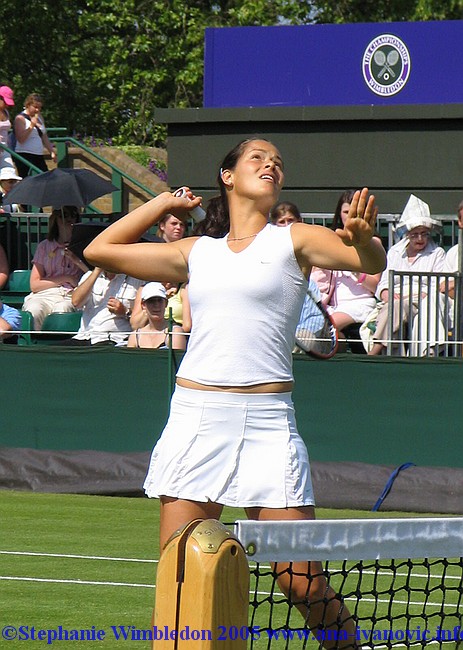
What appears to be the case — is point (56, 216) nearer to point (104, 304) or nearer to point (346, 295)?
point (104, 304)

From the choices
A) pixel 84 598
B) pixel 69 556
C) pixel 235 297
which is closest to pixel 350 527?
pixel 235 297

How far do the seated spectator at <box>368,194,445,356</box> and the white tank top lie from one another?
20.0ft

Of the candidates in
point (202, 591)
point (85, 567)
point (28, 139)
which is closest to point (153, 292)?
point (85, 567)

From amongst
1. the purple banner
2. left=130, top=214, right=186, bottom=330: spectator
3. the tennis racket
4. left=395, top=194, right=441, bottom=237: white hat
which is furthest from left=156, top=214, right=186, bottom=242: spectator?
the purple banner

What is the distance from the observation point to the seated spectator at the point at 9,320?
12.4m

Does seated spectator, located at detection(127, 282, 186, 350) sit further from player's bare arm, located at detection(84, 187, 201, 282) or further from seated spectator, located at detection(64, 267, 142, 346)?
player's bare arm, located at detection(84, 187, 201, 282)

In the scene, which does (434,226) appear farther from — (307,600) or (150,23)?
(150,23)

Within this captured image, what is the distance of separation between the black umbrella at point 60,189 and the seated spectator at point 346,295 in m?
3.29

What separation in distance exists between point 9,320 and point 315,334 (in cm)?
478

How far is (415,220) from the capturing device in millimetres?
10945

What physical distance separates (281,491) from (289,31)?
11809mm

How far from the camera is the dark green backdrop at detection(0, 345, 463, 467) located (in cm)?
1030

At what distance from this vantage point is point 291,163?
15133 mm

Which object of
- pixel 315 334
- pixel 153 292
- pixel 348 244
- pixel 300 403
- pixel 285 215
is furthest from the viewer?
pixel 153 292
